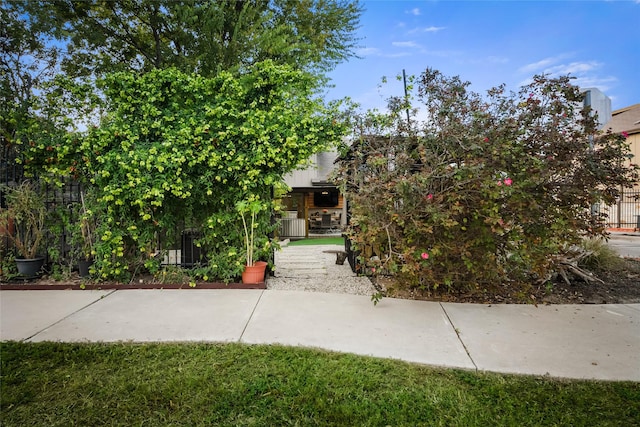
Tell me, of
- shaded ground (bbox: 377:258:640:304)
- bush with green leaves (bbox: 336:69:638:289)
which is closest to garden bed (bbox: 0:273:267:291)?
bush with green leaves (bbox: 336:69:638:289)

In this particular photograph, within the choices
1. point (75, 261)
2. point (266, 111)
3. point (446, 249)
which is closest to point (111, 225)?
point (75, 261)

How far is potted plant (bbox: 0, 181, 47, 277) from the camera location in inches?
187

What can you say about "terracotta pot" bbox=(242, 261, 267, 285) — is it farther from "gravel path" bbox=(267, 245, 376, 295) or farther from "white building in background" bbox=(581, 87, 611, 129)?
"white building in background" bbox=(581, 87, 611, 129)

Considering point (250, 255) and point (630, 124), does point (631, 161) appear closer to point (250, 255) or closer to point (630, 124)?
point (630, 124)

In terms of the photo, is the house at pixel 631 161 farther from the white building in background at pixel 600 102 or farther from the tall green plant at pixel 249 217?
the tall green plant at pixel 249 217

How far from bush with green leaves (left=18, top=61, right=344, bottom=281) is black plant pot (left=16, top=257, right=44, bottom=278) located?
0.96 m

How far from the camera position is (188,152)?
14.2 feet

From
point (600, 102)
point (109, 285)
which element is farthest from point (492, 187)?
point (109, 285)

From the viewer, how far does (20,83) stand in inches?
299

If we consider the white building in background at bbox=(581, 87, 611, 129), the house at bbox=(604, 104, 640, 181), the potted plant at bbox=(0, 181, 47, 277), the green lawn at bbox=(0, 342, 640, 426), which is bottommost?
the green lawn at bbox=(0, 342, 640, 426)

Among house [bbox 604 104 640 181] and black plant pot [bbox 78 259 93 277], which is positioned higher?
house [bbox 604 104 640 181]

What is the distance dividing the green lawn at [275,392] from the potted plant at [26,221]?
275 cm

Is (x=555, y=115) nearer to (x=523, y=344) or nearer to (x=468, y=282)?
(x=468, y=282)

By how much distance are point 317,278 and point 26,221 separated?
423 centimetres
